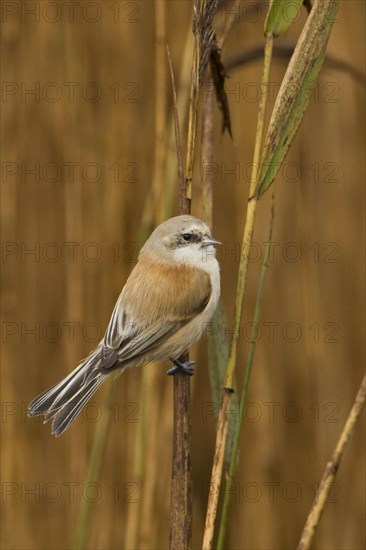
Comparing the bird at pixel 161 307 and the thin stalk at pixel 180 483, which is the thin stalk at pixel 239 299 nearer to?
the thin stalk at pixel 180 483

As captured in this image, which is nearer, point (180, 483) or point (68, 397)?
point (180, 483)

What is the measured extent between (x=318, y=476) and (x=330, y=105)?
4.62ft

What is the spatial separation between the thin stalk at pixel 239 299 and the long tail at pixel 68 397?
17.5 inches

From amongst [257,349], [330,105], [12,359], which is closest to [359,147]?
[330,105]

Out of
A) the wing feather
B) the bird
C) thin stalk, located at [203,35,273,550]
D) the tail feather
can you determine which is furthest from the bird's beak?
thin stalk, located at [203,35,273,550]

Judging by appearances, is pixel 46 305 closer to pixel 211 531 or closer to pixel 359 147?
pixel 359 147

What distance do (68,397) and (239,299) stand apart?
66 centimetres

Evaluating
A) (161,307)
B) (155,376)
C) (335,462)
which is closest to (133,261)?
(155,376)

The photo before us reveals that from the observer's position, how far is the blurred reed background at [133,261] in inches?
108

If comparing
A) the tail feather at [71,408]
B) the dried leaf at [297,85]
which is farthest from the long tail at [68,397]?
the dried leaf at [297,85]

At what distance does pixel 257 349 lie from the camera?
2.89 m

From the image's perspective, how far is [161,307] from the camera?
2062 mm

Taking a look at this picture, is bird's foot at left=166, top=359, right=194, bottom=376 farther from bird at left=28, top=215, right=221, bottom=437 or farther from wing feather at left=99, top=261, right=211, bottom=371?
wing feather at left=99, top=261, right=211, bottom=371

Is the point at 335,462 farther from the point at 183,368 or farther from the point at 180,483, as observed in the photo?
the point at 183,368
